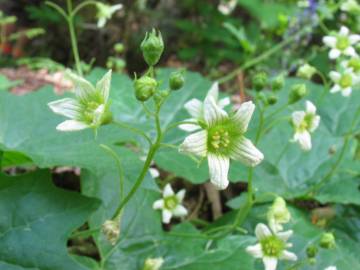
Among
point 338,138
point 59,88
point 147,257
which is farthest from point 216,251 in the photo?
point 59,88

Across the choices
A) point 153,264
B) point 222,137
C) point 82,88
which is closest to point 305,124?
point 222,137

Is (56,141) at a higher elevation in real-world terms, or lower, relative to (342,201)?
higher

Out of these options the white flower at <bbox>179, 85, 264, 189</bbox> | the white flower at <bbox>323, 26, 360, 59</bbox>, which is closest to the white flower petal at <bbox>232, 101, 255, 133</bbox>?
the white flower at <bbox>179, 85, 264, 189</bbox>

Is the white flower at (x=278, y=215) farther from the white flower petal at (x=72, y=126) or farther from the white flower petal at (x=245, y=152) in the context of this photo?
the white flower petal at (x=72, y=126)

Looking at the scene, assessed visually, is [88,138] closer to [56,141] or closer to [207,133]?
[56,141]

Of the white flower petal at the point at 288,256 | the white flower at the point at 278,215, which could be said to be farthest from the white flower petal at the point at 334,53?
the white flower petal at the point at 288,256

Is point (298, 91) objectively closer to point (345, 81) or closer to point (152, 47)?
point (345, 81)
